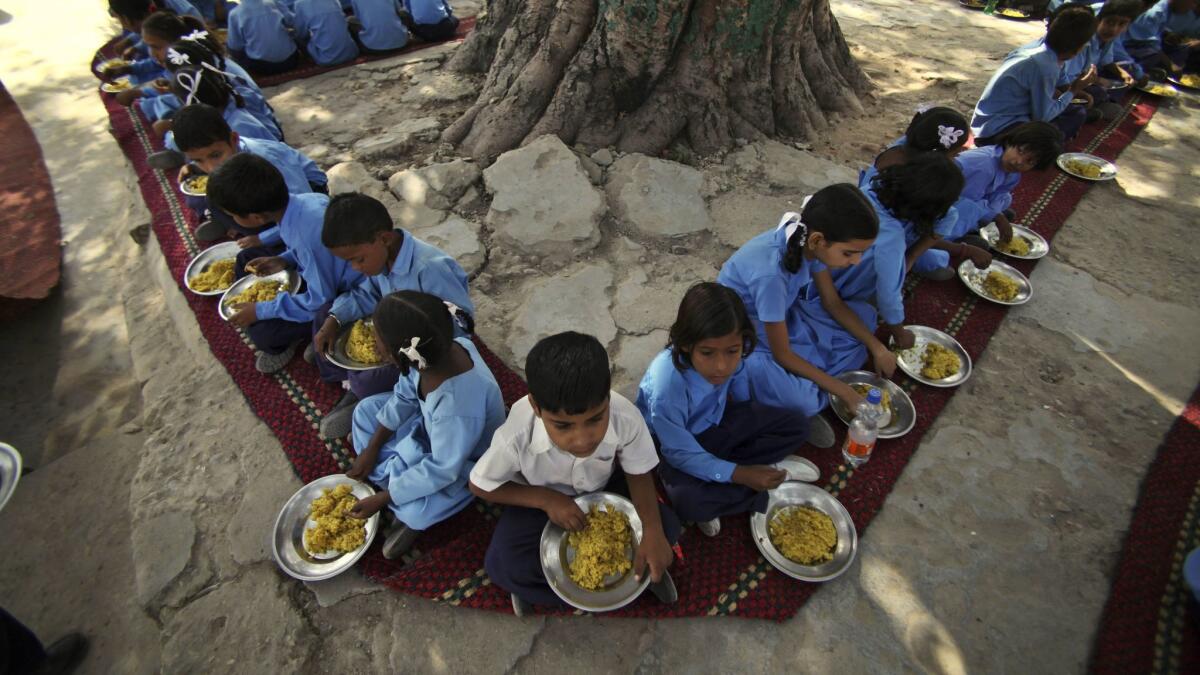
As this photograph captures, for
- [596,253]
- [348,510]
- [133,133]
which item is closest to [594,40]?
[596,253]

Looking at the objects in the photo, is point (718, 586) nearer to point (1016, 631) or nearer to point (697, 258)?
point (1016, 631)

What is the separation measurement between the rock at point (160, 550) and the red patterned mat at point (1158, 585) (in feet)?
13.0

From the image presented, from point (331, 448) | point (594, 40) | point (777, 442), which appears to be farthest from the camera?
point (594, 40)

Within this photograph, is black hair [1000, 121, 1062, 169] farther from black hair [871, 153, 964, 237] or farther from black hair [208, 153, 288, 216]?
black hair [208, 153, 288, 216]

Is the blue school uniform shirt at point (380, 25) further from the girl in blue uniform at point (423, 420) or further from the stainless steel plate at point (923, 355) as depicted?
the stainless steel plate at point (923, 355)

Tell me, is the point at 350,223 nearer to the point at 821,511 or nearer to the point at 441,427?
the point at 441,427

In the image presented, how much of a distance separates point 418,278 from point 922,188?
2.61 meters

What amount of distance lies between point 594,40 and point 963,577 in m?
4.47

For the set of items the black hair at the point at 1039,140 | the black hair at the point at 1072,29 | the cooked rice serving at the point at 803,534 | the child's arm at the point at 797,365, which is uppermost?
the black hair at the point at 1072,29

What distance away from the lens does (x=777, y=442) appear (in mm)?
2674

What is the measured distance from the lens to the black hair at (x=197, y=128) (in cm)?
347

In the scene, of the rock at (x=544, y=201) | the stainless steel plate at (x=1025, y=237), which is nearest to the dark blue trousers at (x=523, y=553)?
the rock at (x=544, y=201)

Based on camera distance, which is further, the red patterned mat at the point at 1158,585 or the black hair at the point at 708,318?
the red patterned mat at the point at 1158,585

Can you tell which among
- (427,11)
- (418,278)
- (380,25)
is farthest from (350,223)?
(427,11)
